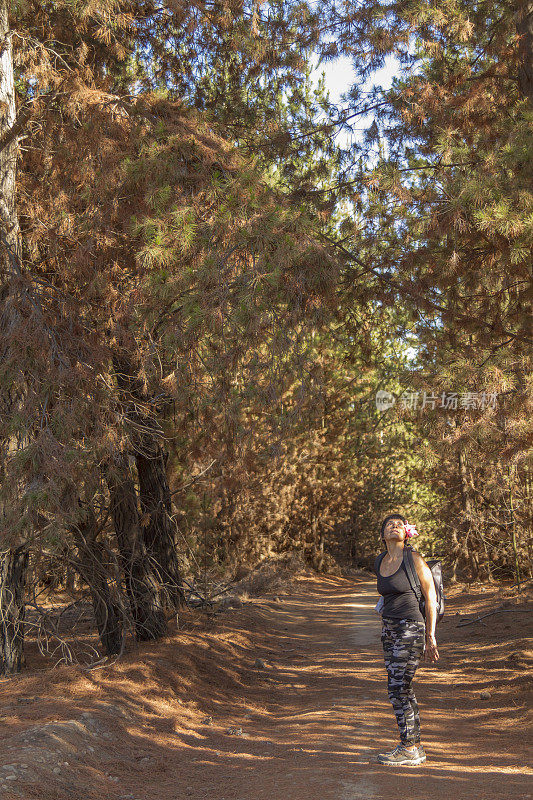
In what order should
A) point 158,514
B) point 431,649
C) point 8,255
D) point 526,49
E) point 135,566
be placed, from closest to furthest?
point 431,649 < point 8,255 < point 526,49 < point 135,566 < point 158,514

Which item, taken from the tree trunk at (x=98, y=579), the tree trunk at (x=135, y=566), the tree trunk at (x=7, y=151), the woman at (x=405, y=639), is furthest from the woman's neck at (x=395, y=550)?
the tree trunk at (x=7, y=151)

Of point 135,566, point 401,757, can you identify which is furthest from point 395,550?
point 135,566

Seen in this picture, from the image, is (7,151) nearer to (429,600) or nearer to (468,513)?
(429,600)

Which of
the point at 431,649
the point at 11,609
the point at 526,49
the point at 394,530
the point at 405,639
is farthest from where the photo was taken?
the point at 526,49

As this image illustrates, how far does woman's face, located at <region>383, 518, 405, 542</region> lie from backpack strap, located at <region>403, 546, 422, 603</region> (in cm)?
Answer: 14

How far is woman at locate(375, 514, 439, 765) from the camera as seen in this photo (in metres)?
5.63

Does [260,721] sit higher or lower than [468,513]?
lower

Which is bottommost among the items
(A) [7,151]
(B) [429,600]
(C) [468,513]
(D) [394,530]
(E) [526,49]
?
(B) [429,600]

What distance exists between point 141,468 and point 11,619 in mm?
2443

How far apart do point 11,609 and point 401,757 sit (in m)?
4.70

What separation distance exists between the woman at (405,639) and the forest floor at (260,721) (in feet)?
0.66

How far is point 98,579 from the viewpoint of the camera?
857 centimetres

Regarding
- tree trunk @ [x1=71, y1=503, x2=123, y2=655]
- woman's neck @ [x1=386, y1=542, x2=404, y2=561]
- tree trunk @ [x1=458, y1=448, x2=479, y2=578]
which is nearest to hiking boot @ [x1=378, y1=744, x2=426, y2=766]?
woman's neck @ [x1=386, y1=542, x2=404, y2=561]

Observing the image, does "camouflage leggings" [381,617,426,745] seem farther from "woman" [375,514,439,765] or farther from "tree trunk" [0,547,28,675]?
"tree trunk" [0,547,28,675]
